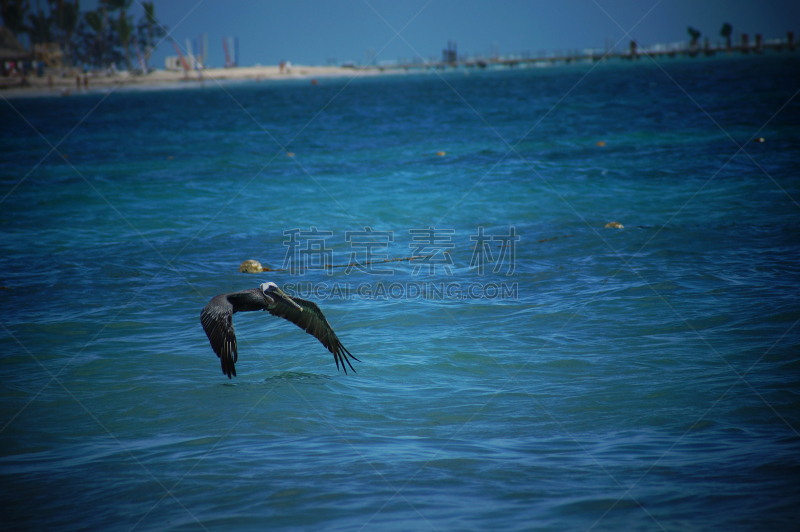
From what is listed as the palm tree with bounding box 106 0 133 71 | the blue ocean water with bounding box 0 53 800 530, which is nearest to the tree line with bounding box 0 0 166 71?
the palm tree with bounding box 106 0 133 71

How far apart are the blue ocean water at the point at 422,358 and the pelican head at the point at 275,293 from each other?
3.12 ft

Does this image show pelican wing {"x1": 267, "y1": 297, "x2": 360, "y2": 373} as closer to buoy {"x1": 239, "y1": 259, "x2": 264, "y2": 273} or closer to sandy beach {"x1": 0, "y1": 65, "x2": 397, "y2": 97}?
buoy {"x1": 239, "y1": 259, "x2": 264, "y2": 273}

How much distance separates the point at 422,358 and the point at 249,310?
6.66 feet

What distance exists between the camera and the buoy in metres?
10.5

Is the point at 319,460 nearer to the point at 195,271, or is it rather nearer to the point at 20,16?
the point at 195,271

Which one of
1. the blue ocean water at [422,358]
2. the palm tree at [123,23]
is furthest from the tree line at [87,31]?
the blue ocean water at [422,358]

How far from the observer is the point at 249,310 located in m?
6.71

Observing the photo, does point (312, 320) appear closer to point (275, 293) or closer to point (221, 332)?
point (275, 293)

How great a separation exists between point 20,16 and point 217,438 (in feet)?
464

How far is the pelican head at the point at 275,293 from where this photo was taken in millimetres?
6387

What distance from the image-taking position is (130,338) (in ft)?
26.5

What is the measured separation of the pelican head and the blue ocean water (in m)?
0.95

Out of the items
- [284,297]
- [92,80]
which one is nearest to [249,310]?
[284,297]

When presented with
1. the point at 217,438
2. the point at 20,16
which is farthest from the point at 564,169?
the point at 20,16
